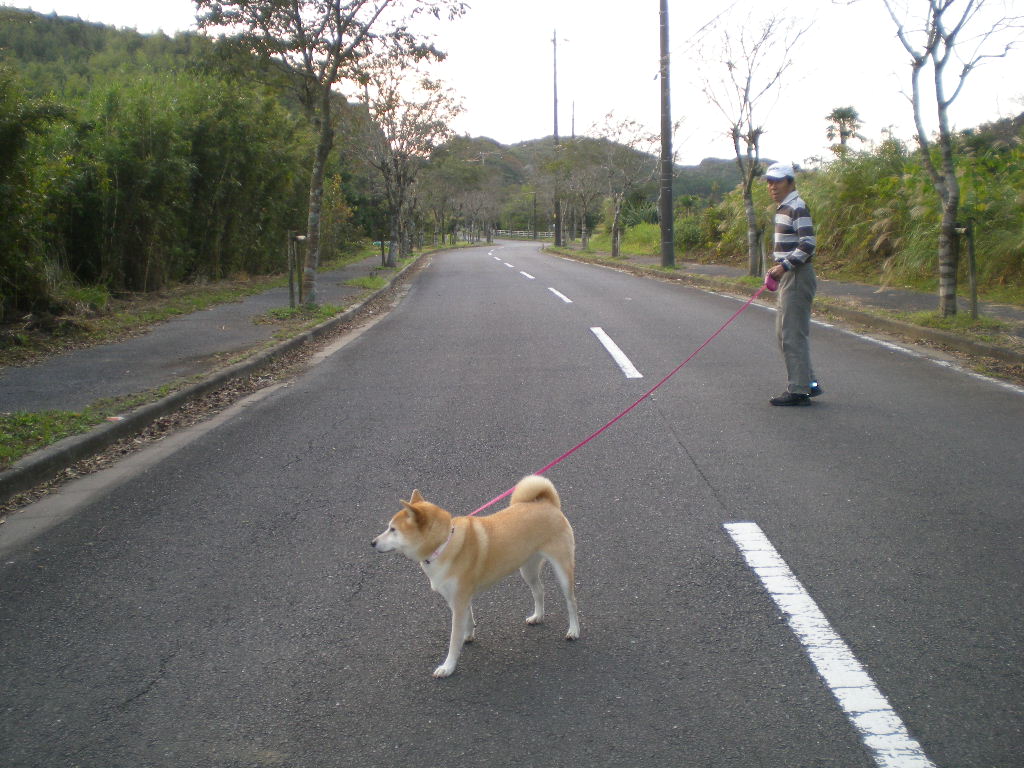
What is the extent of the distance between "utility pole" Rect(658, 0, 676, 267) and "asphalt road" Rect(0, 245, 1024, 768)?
56.5ft

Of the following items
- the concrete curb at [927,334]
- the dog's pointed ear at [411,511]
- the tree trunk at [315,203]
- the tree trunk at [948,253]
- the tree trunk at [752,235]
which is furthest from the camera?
the tree trunk at [752,235]

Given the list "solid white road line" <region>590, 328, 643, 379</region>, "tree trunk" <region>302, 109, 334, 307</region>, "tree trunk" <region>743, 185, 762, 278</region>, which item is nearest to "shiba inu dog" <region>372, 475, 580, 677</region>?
"solid white road line" <region>590, 328, 643, 379</region>

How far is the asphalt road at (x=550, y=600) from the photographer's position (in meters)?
2.68

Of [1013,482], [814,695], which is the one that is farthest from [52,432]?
[1013,482]

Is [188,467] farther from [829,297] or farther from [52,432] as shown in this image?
[829,297]

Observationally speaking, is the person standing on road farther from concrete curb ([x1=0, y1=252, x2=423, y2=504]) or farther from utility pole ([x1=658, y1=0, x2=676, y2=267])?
utility pole ([x1=658, y1=0, x2=676, y2=267])

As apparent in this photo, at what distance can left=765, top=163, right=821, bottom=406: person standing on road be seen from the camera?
6.91 meters

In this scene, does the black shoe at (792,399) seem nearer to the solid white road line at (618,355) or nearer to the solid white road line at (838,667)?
the solid white road line at (618,355)

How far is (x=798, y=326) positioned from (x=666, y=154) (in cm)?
1733

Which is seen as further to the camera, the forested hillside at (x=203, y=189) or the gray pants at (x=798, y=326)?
the forested hillside at (x=203, y=189)

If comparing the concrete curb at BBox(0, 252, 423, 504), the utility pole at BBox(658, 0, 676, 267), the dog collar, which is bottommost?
the concrete curb at BBox(0, 252, 423, 504)

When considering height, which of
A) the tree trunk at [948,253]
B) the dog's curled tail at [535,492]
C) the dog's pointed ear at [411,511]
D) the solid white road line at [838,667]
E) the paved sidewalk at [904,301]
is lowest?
the solid white road line at [838,667]

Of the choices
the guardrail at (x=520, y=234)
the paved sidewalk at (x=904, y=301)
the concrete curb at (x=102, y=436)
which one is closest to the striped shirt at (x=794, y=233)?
the paved sidewalk at (x=904, y=301)

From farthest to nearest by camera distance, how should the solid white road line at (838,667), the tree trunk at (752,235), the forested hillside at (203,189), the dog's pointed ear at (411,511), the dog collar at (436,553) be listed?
the tree trunk at (752,235), the forested hillside at (203,189), the dog collar at (436,553), the dog's pointed ear at (411,511), the solid white road line at (838,667)
